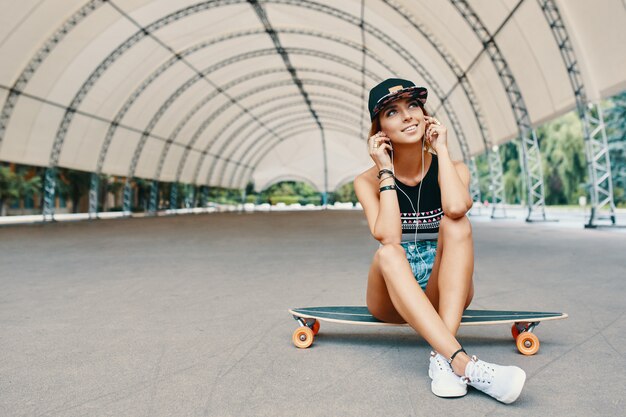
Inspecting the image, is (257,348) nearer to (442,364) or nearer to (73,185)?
(442,364)

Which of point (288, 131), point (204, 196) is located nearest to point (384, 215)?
point (204, 196)

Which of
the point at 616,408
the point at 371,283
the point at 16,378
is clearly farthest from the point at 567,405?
the point at 16,378

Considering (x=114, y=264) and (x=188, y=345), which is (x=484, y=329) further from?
(x=114, y=264)

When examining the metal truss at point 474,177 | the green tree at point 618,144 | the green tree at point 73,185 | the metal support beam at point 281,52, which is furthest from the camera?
the green tree at point 73,185

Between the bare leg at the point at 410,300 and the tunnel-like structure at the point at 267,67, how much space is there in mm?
12166

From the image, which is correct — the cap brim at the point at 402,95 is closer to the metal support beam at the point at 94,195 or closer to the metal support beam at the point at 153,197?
the metal support beam at the point at 94,195

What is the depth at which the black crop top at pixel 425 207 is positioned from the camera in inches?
157

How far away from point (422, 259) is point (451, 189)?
651 millimetres

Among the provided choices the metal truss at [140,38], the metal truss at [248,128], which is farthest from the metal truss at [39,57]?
the metal truss at [248,128]

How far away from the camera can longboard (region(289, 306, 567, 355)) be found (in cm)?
392

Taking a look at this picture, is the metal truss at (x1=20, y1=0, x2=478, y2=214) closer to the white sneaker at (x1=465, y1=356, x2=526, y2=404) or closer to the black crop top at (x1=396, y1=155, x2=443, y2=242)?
the black crop top at (x1=396, y1=155, x2=443, y2=242)

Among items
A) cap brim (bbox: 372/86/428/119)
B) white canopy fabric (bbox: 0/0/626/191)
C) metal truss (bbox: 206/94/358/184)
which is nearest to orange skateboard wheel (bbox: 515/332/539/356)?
cap brim (bbox: 372/86/428/119)

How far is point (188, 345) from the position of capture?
4.39m

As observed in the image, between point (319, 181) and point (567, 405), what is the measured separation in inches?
2716
